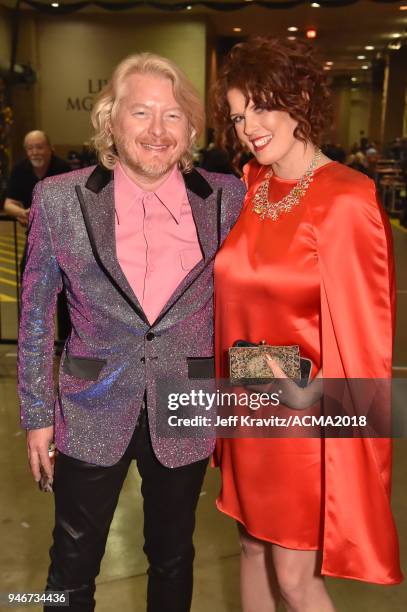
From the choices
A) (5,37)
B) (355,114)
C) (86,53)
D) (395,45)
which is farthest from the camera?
(355,114)

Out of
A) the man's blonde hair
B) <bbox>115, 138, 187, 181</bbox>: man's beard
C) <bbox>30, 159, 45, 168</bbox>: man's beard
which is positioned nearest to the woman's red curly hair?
the man's blonde hair

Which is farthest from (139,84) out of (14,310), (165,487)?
(14,310)

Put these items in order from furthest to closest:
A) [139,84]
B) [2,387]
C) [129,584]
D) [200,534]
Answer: [2,387]
[200,534]
[129,584]
[139,84]

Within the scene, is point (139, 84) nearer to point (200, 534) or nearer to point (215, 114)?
point (215, 114)

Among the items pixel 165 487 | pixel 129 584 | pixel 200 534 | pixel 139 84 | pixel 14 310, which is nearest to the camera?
pixel 139 84

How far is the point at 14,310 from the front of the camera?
6.52 m

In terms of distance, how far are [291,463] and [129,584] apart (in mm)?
1101

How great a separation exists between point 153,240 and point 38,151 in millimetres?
3684

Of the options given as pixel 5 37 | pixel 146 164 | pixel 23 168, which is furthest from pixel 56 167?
pixel 5 37

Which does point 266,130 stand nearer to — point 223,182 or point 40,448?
point 223,182

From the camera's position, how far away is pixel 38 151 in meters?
4.98

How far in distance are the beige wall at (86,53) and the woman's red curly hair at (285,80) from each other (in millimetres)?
14464

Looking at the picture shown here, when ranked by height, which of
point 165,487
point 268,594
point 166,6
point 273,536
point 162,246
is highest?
point 166,6

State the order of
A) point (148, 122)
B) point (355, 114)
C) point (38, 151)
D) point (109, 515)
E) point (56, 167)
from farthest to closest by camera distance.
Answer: point (355, 114)
point (56, 167)
point (38, 151)
point (109, 515)
point (148, 122)
